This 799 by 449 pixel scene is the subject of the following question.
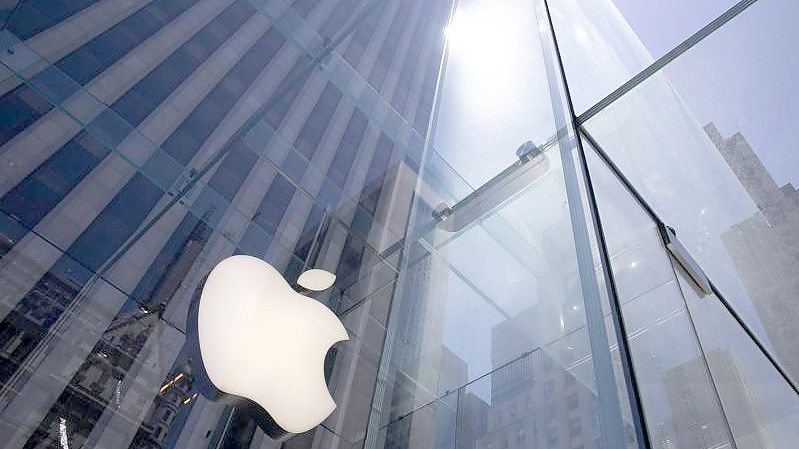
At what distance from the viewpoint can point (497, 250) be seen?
125cm

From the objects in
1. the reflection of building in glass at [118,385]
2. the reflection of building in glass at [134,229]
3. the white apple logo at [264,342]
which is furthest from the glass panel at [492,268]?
the reflection of building in glass at [118,385]

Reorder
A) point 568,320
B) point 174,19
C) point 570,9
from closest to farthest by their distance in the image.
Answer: point 568,320
point 570,9
point 174,19

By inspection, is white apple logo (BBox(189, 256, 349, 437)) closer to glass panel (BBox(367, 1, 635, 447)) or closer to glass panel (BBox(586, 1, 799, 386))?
glass panel (BBox(367, 1, 635, 447))

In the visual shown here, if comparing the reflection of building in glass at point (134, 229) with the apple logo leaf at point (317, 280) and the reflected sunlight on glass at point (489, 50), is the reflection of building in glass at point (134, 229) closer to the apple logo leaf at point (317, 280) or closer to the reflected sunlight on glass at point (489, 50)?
the apple logo leaf at point (317, 280)

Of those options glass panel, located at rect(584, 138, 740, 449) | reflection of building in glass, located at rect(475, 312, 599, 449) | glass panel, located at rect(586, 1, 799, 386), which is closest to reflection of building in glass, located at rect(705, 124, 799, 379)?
glass panel, located at rect(586, 1, 799, 386)

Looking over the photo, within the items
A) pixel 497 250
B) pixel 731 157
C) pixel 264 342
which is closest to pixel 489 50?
pixel 731 157

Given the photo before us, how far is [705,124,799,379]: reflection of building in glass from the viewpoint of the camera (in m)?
1.59

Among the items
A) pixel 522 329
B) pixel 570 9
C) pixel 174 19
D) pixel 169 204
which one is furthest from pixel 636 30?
pixel 174 19

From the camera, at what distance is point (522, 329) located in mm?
1016

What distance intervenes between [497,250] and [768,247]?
1.15 metres

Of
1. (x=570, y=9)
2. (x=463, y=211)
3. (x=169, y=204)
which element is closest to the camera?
(x=463, y=211)

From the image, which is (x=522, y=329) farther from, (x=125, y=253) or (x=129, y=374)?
(x=125, y=253)

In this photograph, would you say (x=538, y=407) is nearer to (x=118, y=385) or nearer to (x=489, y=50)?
(x=489, y=50)

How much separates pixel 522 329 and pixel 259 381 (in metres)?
1.01
